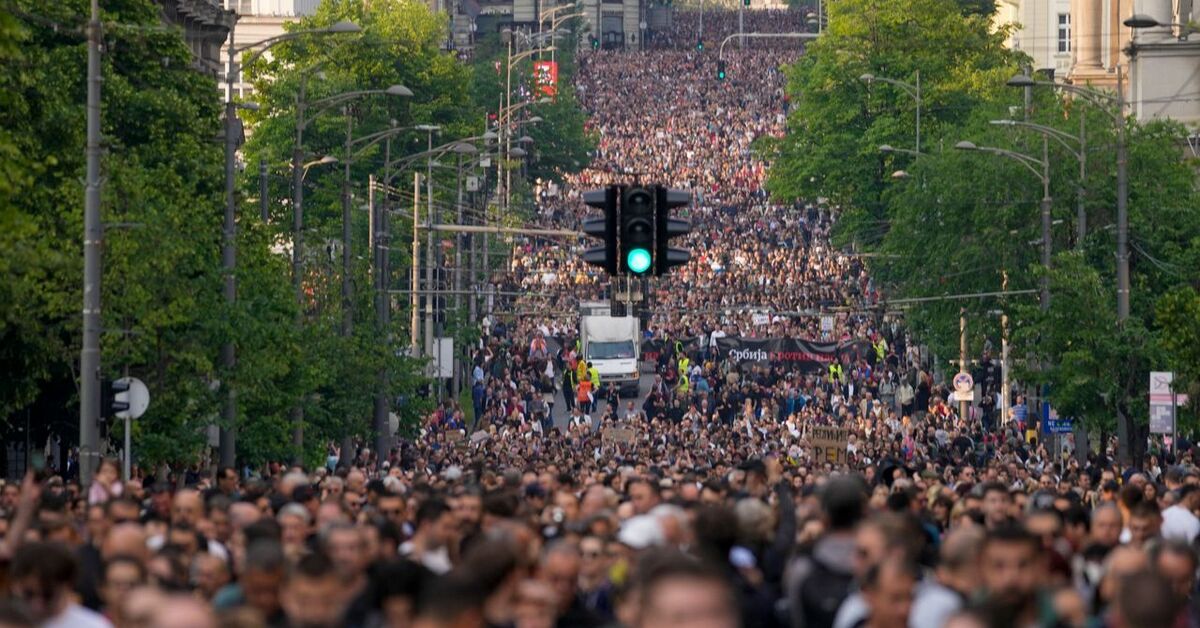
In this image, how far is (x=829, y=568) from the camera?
1333 centimetres

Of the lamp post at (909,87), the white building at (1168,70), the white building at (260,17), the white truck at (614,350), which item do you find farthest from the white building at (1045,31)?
the white building at (1168,70)

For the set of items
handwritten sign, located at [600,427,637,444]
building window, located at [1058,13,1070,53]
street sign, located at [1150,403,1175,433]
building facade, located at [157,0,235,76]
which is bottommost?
handwritten sign, located at [600,427,637,444]

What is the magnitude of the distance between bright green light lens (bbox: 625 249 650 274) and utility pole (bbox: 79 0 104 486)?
6.01m

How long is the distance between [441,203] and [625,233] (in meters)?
51.6

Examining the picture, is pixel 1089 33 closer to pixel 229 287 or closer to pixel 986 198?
pixel 986 198

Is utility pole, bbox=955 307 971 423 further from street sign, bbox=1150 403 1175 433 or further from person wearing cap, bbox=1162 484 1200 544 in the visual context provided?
person wearing cap, bbox=1162 484 1200 544

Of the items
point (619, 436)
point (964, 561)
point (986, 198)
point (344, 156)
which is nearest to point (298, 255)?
point (619, 436)

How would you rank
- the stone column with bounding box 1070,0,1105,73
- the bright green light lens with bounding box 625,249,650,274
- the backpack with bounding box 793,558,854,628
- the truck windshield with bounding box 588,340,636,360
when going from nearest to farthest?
1. the backpack with bounding box 793,558,854,628
2. the bright green light lens with bounding box 625,249,650,274
3. the truck windshield with bounding box 588,340,636,360
4. the stone column with bounding box 1070,0,1105,73

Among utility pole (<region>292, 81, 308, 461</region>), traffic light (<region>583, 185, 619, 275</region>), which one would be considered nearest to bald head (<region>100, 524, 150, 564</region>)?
traffic light (<region>583, 185, 619, 275</region>)

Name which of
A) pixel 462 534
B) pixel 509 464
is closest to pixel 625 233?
pixel 462 534

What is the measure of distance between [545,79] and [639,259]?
4346 inches

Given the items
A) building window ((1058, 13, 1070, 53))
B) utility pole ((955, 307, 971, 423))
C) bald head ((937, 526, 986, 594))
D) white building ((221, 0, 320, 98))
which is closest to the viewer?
bald head ((937, 526, 986, 594))

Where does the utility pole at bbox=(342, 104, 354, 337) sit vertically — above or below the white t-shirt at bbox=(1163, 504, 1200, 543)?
above

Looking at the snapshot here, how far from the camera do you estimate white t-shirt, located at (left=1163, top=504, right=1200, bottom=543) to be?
2012 cm
